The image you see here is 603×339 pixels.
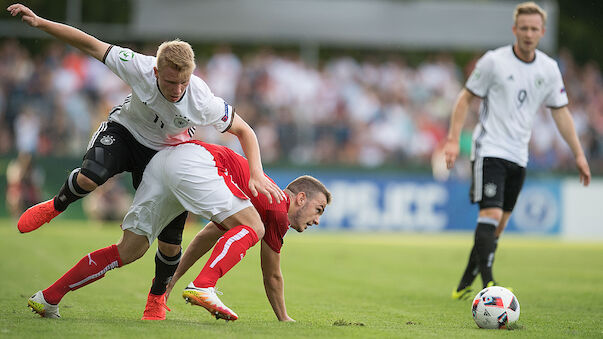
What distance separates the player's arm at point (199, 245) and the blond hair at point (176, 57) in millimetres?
1498

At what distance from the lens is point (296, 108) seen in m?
20.4

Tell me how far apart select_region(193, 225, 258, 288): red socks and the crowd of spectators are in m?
13.6

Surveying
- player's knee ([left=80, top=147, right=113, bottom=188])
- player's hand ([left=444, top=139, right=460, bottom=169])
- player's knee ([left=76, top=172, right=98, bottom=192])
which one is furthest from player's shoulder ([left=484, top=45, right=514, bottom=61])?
player's knee ([left=76, top=172, right=98, bottom=192])

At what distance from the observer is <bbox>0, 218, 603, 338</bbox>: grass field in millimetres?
5676

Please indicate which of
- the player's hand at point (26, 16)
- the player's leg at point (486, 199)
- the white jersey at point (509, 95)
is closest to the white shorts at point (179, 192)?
the player's hand at point (26, 16)

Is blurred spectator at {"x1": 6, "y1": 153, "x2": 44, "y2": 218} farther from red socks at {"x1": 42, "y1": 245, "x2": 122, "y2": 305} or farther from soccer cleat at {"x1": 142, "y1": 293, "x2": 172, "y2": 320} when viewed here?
red socks at {"x1": 42, "y1": 245, "x2": 122, "y2": 305}

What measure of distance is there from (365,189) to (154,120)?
13.6m

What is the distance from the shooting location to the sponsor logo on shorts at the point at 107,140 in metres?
5.97

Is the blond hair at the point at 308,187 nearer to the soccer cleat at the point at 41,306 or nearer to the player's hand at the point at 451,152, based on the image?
the soccer cleat at the point at 41,306

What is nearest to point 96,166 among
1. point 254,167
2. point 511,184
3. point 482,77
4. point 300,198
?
point 254,167

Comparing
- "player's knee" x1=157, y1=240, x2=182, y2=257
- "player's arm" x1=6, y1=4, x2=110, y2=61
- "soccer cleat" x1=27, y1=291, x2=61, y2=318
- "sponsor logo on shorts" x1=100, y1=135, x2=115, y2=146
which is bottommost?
"soccer cleat" x1=27, y1=291, x2=61, y2=318

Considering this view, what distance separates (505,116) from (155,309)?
13.0ft

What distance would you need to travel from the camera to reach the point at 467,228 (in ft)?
65.1

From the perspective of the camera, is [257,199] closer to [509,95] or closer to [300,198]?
[300,198]
